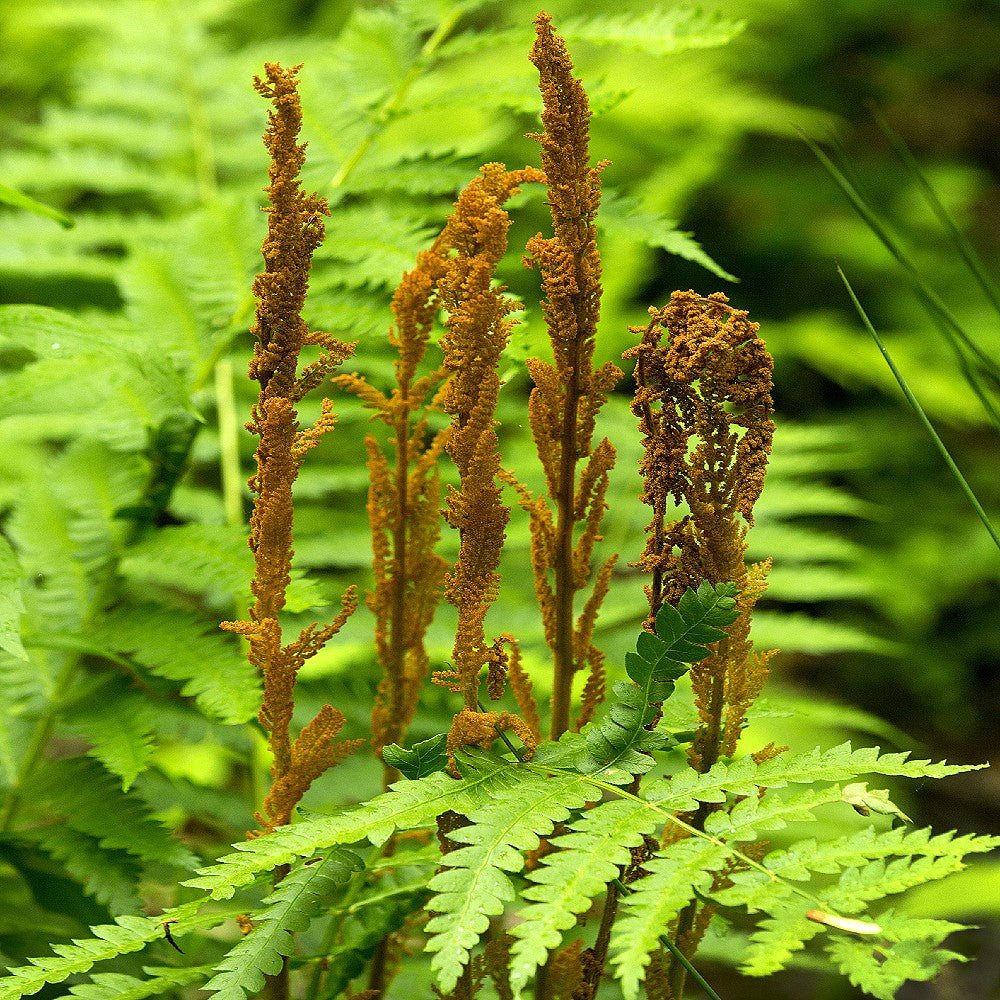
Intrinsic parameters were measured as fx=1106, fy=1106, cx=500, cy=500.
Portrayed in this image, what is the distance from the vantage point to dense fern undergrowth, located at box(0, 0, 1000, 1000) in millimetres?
691

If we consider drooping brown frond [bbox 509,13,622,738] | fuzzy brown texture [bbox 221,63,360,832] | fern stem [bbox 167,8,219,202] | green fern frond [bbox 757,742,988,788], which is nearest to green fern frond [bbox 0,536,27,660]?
fuzzy brown texture [bbox 221,63,360,832]

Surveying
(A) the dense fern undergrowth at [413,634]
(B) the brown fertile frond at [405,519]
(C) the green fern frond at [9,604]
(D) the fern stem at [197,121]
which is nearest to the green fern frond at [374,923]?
(A) the dense fern undergrowth at [413,634]

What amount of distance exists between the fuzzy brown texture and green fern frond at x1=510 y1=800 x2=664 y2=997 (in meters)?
0.20

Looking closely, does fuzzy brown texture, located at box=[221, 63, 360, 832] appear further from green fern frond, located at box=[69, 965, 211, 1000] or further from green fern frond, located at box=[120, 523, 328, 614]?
green fern frond, located at box=[120, 523, 328, 614]

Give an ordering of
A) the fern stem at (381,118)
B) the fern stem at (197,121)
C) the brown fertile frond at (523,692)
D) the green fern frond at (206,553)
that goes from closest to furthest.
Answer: the brown fertile frond at (523,692)
the green fern frond at (206,553)
the fern stem at (381,118)
the fern stem at (197,121)

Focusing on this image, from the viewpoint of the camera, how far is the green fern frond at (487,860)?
A: 0.62m

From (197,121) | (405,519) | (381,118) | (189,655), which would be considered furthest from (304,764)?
(197,121)

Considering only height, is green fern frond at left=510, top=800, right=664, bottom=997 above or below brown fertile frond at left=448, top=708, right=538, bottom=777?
below

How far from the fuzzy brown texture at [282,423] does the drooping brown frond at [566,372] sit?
0.15 metres

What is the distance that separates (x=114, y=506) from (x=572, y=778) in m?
0.78

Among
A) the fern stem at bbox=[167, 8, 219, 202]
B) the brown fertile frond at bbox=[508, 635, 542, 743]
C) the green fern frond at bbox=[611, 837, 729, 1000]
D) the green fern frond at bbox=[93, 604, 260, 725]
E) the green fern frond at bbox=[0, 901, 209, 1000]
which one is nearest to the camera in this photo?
the green fern frond at bbox=[611, 837, 729, 1000]

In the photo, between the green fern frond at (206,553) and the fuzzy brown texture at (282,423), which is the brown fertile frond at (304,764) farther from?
the green fern frond at (206,553)

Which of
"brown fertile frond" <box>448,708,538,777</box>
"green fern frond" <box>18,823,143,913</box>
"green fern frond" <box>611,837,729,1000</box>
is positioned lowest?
"green fern frond" <box>18,823,143,913</box>

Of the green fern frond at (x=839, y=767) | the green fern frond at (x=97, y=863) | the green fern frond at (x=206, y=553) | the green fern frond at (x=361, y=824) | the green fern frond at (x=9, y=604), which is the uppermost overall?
the green fern frond at (x=9, y=604)
